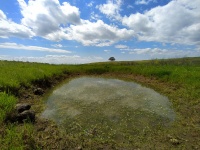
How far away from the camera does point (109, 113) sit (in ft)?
30.2

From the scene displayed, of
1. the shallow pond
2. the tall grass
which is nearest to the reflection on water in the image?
the shallow pond

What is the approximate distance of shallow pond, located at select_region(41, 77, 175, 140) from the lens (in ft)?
24.6

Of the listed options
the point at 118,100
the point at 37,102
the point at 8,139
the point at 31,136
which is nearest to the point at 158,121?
the point at 118,100

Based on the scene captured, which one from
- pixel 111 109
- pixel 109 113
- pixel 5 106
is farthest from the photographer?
pixel 111 109

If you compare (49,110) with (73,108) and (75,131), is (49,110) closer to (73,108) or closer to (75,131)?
(73,108)

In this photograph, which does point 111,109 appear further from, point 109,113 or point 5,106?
point 5,106

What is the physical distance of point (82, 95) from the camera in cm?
1306

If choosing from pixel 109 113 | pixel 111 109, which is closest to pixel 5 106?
pixel 109 113

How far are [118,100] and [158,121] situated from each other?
382 centimetres

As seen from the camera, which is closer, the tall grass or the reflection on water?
the tall grass

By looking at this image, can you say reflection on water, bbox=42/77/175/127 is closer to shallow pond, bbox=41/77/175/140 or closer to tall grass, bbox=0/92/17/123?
shallow pond, bbox=41/77/175/140

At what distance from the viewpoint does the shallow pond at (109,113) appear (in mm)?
7504

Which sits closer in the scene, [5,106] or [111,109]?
[5,106]

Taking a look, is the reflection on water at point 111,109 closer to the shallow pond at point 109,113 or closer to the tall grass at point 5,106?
the shallow pond at point 109,113
